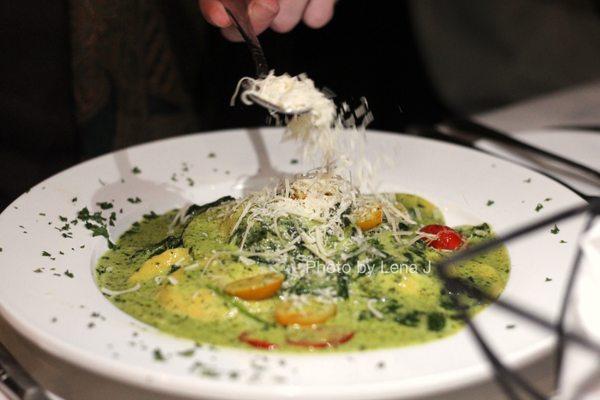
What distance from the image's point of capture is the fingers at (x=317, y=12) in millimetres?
3561

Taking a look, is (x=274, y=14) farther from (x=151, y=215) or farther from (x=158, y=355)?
(x=158, y=355)

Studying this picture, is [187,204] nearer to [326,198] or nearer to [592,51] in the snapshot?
[326,198]

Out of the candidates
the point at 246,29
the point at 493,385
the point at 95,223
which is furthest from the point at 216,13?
the point at 493,385

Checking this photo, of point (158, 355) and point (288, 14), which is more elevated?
point (288, 14)

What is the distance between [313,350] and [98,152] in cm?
247

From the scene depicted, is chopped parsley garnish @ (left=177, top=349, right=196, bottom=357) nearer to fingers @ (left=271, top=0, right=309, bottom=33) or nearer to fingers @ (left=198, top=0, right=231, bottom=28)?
fingers @ (left=198, top=0, right=231, bottom=28)

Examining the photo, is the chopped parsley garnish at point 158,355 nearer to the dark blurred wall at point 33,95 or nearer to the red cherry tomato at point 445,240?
the red cherry tomato at point 445,240

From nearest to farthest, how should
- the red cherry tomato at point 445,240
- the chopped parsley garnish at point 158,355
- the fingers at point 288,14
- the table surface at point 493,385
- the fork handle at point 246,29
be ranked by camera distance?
the table surface at point 493,385
the chopped parsley garnish at point 158,355
the red cherry tomato at point 445,240
the fork handle at point 246,29
the fingers at point 288,14

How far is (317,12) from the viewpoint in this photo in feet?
11.8

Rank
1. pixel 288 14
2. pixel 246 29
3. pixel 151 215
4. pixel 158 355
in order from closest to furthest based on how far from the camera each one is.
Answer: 1. pixel 158 355
2. pixel 246 29
3. pixel 151 215
4. pixel 288 14

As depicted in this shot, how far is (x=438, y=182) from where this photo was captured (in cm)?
330

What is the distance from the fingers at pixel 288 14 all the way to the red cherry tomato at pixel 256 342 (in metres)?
1.85

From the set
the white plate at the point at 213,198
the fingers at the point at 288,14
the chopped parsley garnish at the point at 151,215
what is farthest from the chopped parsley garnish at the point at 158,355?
the fingers at the point at 288,14

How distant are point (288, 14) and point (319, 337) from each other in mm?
1924
